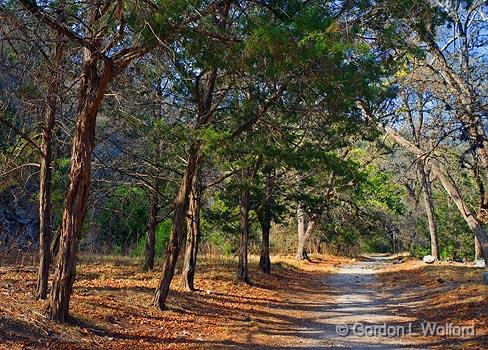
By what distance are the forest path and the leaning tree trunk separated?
104 inches

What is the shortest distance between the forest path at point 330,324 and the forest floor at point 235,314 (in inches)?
0.8

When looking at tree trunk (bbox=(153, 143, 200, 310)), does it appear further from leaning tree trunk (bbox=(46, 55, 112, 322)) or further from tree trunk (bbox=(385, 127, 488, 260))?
tree trunk (bbox=(385, 127, 488, 260))

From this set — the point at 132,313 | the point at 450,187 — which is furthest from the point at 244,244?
the point at 132,313

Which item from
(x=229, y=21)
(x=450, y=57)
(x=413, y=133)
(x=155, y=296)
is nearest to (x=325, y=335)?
(x=155, y=296)

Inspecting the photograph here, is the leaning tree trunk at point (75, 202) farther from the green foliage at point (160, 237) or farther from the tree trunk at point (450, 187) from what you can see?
the green foliage at point (160, 237)

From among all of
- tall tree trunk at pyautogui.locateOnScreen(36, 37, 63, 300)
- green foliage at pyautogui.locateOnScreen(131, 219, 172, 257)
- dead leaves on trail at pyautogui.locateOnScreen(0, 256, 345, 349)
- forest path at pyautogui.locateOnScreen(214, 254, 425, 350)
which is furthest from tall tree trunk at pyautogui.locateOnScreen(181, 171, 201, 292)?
green foliage at pyautogui.locateOnScreen(131, 219, 172, 257)

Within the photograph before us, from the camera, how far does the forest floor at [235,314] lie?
8188mm

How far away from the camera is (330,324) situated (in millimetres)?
11273

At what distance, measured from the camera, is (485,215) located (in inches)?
631

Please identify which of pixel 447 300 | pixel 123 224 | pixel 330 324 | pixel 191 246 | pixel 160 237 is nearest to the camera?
pixel 330 324

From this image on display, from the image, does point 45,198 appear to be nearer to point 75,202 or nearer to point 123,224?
point 75,202

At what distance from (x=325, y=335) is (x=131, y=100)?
262 inches

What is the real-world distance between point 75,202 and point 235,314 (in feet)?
18.0

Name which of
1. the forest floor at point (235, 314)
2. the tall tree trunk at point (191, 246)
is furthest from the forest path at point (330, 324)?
the tall tree trunk at point (191, 246)
